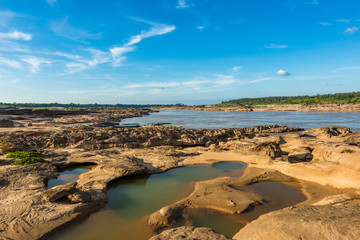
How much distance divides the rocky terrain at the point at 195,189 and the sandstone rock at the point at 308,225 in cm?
3

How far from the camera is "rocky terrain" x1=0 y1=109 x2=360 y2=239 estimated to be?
247 inches

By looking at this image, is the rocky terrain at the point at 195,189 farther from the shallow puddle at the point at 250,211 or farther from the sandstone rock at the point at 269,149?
the shallow puddle at the point at 250,211

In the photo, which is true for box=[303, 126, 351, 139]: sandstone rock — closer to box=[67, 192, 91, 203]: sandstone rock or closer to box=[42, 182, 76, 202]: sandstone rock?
box=[67, 192, 91, 203]: sandstone rock

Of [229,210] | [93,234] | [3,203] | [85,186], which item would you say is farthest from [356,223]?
[3,203]

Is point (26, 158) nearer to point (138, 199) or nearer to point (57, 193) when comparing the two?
point (57, 193)

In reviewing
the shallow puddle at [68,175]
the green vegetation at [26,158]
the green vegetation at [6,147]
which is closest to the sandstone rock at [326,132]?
the shallow puddle at [68,175]

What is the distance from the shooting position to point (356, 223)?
5734 millimetres

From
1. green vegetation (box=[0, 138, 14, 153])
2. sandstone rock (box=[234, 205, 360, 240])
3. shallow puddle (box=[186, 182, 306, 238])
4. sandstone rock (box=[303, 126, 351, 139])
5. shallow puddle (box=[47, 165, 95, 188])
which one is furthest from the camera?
sandstone rock (box=[303, 126, 351, 139])

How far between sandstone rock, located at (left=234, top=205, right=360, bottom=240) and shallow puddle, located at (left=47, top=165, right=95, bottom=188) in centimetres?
1157

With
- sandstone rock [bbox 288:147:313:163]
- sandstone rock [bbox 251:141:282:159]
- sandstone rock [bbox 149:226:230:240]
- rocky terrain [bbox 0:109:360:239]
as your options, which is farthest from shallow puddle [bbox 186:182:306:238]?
sandstone rock [bbox 251:141:282:159]

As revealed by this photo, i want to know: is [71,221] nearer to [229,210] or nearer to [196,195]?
[196,195]

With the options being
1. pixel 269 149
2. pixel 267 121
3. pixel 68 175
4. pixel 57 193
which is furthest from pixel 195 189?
pixel 267 121

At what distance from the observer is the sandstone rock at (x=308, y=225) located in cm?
548

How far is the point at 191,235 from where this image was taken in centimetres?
598
